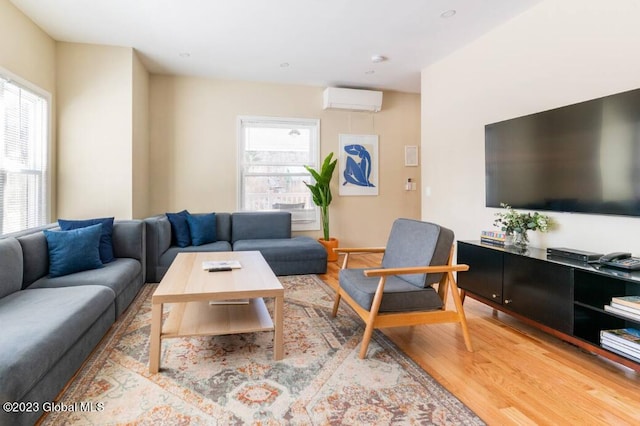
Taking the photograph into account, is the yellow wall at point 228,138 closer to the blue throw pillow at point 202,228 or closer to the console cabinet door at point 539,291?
the blue throw pillow at point 202,228

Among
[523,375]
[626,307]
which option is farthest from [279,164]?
[626,307]

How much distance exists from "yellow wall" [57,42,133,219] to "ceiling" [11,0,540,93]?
0.24m

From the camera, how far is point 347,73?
16.7 feet

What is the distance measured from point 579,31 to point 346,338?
2972 millimetres

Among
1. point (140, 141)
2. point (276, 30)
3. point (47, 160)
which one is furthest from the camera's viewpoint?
point (140, 141)

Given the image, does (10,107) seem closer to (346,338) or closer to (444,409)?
(346,338)

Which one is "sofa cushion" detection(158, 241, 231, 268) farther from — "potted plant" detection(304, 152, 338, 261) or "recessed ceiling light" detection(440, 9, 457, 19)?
"recessed ceiling light" detection(440, 9, 457, 19)

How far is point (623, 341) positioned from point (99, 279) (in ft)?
11.5

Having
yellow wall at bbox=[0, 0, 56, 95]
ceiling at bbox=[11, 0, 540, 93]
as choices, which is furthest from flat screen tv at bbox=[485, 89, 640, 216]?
yellow wall at bbox=[0, 0, 56, 95]

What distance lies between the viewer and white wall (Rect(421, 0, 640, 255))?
254 centimetres

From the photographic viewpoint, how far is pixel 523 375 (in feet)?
6.86

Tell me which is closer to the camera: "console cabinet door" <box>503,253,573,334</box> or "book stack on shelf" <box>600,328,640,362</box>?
"book stack on shelf" <box>600,328,640,362</box>

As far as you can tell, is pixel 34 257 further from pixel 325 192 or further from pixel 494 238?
pixel 494 238

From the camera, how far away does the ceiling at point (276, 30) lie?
10.6 ft
